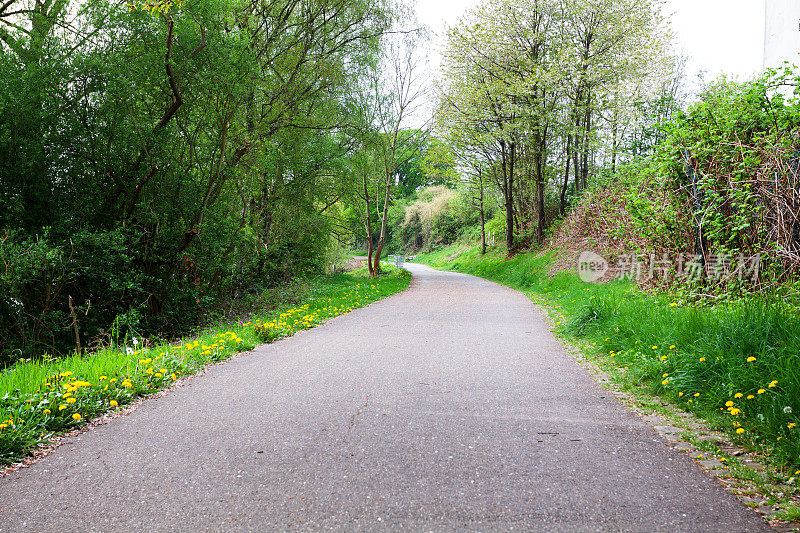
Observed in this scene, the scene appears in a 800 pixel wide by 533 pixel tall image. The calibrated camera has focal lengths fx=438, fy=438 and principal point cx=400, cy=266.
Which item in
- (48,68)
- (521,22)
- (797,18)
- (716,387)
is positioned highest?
(521,22)

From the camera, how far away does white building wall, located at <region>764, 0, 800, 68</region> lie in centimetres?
1184

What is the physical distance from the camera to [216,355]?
567cm

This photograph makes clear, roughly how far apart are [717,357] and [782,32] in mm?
14073

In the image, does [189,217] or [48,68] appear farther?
[189,217]

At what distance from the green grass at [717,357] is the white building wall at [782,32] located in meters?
10.5

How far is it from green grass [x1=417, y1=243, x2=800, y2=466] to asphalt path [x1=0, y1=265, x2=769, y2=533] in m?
0.56

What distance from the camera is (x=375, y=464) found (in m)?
2.79

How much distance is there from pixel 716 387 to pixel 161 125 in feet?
31.3

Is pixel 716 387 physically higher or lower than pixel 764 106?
lower

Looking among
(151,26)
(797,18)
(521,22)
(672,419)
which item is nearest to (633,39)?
(521,22)

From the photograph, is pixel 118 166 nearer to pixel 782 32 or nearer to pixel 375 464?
pixel 375 464

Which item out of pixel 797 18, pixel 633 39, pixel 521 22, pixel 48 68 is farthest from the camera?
pixel 521 22

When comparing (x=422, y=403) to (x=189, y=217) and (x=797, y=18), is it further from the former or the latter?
(x=797, y=18)

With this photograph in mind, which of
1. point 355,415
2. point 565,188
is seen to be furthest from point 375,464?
point 565,188
